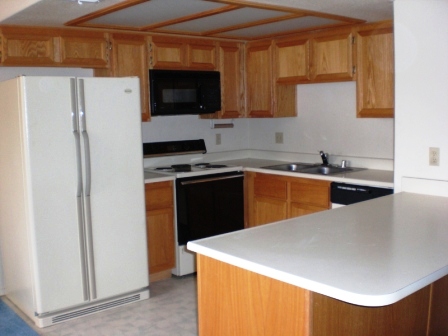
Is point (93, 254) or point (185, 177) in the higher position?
point (185, 177)

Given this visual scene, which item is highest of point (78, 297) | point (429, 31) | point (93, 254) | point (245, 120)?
point (429, 31)

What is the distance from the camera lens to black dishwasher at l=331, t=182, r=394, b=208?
12.1ft

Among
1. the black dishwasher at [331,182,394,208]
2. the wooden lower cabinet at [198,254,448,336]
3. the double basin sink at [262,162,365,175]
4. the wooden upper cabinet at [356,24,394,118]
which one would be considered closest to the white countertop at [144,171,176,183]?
the double basin sink at [262,162,365,175]

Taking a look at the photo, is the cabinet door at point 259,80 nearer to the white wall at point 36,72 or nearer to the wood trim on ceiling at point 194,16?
the wood trim on ceiling at point 194,16

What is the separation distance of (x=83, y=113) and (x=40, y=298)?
125 centimetres

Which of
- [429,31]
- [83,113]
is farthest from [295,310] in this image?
[83,113]

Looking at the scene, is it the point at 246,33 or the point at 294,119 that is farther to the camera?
the point at 294,119

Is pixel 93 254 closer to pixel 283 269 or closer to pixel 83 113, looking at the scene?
pixel 83 113

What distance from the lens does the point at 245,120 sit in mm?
5414

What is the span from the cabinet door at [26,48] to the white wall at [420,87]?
2.45m

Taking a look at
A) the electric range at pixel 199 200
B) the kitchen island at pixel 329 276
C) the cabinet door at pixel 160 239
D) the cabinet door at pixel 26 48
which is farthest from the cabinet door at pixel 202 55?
the kitchen island at pixel 329 276

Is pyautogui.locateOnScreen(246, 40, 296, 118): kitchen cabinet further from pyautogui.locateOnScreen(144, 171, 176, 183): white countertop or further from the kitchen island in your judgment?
the kitchen island

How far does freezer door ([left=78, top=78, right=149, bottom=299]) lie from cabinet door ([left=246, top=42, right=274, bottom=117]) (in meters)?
1.48

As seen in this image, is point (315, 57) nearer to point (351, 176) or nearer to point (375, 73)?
point (375, 73)
